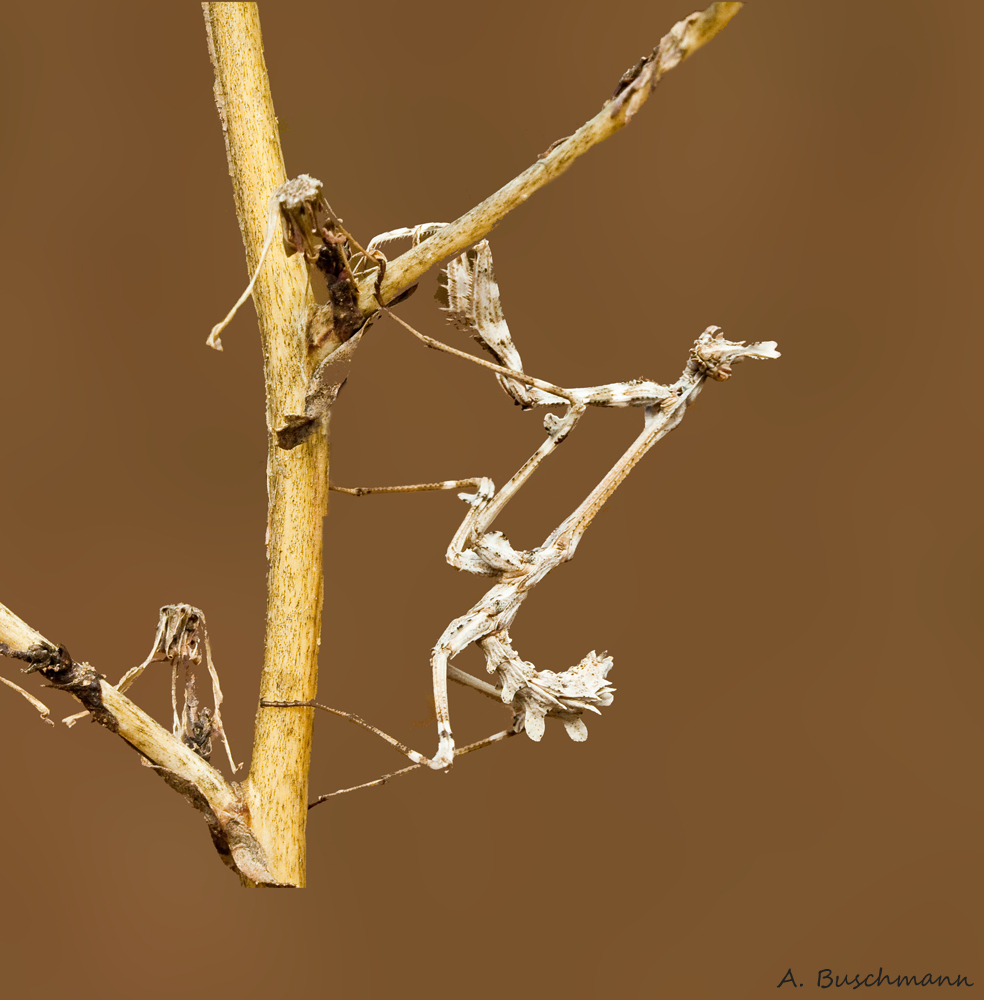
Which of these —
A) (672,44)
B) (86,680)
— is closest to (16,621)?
(86,680)

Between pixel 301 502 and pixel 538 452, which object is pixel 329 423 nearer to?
pixel 301 502

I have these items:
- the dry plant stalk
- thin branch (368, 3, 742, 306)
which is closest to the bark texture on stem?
the dry plant stalk

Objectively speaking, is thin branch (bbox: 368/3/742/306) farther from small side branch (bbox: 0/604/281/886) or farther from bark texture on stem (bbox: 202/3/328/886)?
small side branch (bbox: 0/604/281/886)

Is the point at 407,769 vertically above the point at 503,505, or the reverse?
the point at 503,505

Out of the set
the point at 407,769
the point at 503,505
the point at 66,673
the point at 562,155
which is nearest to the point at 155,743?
the point at 66,673

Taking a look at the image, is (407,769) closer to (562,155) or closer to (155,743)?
(155,743)
